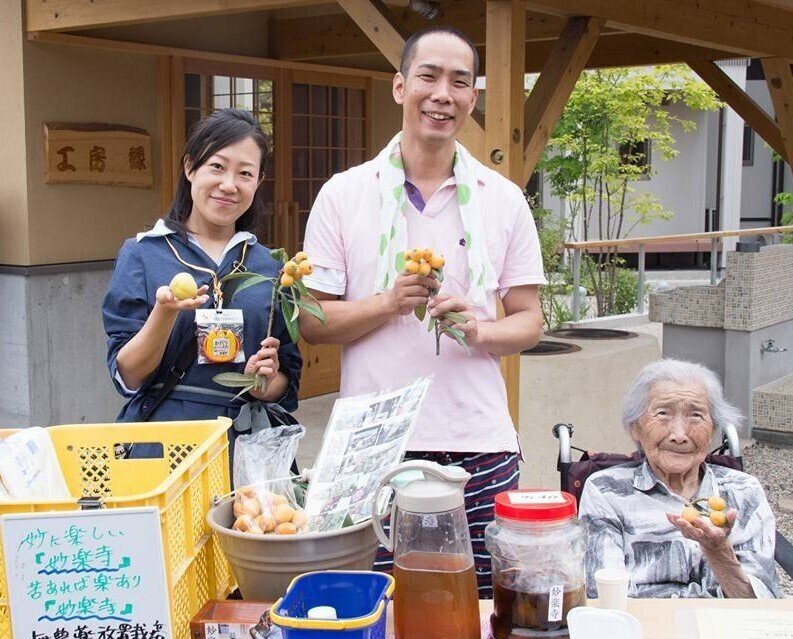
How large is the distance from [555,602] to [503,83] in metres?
2.75

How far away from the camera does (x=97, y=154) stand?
5863 mm

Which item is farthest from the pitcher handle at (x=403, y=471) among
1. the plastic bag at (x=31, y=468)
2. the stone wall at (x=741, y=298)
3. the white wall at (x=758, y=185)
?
the white wall at (x=758, y=185)

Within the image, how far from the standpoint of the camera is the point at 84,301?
5.96 metres

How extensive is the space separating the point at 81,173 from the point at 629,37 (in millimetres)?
3958

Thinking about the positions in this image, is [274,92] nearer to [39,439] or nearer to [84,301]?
[84,301]

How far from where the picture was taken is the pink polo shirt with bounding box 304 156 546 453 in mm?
2324

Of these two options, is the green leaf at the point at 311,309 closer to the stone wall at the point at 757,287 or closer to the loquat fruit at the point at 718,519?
the loquat fruit at the point at 718,519

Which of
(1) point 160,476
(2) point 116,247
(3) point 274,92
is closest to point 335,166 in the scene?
(3) point 274,92

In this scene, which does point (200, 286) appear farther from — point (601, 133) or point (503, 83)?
point (601, 133)

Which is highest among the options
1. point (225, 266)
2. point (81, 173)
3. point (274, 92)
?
point (274, 92)

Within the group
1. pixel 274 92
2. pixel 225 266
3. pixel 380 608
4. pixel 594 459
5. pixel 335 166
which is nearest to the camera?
pixel 380 608

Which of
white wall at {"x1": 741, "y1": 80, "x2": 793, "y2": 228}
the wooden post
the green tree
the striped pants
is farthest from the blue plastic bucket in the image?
white wall at {"x1": 741, "y1": 80, "x2": 793, "y2": 228}

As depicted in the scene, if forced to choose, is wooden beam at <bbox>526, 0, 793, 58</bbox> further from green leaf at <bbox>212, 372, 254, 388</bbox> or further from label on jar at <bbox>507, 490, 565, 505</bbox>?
label on jar at <bbox>507, 490, 565, 505</bbox>

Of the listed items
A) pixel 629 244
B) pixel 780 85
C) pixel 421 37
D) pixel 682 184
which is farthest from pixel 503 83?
pixel 682 184
